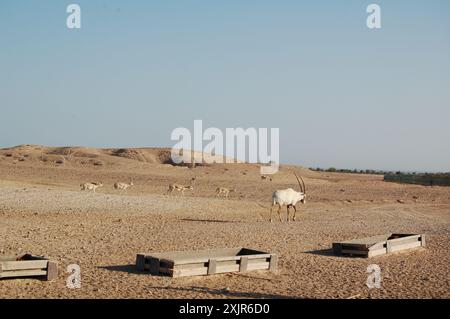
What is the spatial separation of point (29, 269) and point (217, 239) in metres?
7.23

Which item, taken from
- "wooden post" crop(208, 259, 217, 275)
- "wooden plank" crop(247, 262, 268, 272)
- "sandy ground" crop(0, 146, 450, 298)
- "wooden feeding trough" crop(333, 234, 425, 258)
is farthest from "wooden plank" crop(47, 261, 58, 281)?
"wooden feeding trough" crop(333, 234, 425, 258)

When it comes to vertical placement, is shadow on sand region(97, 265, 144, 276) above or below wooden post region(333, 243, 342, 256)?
above

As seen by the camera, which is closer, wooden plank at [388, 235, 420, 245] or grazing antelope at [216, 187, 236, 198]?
wooden plank at [388, 235, 420, 245]

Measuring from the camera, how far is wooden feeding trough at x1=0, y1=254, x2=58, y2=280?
33.0ft

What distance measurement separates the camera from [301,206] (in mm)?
30281

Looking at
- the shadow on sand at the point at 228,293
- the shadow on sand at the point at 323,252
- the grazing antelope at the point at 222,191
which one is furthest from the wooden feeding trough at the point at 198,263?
the grazing antelope at the point at 222,191

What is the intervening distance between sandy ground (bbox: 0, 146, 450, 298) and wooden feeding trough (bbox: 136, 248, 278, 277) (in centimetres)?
17

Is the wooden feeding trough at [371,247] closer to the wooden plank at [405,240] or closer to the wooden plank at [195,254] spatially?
the wooden plank at [405,240]

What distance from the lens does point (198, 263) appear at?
11.3 m

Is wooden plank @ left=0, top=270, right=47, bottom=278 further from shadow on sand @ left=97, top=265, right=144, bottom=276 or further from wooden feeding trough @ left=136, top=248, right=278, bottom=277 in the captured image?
wooden feeding trough @ left=136, top=248, right=278, bottom=277

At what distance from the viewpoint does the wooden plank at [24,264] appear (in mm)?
10078
